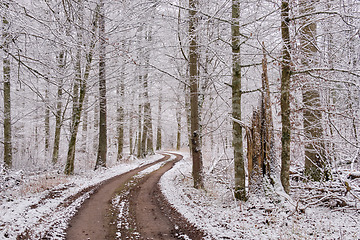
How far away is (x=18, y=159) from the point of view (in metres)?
15.8

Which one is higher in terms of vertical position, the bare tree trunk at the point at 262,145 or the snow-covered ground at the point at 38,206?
the bare tree trunk at the point at 262,145

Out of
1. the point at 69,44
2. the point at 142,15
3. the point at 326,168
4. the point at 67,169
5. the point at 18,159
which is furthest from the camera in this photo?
the point at 18,159

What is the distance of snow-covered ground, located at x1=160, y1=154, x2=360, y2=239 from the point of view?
4.79 m

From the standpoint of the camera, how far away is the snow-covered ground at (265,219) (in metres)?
4.79

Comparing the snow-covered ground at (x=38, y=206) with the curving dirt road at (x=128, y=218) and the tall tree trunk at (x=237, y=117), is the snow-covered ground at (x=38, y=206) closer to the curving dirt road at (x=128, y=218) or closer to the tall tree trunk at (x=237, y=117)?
the curving dirt road at (x=128, y=218)

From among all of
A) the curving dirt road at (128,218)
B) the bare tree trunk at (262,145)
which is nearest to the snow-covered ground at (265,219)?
the curving dirt road at (128,218)

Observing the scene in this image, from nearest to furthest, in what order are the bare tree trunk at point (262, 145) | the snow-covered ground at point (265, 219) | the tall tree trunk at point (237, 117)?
the snow-covered ground at point (265, 219) → the bare tree trunk at point (262, 145) → the tall tree trunk at point (237, 117)

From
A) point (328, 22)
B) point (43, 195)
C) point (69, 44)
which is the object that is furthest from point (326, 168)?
point (43, 195)

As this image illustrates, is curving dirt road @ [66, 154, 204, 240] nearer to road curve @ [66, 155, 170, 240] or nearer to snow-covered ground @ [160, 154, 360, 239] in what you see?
Result: road curve @ [66, 155, 170, 240]

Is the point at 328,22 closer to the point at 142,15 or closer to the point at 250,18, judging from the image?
the point at 250,18

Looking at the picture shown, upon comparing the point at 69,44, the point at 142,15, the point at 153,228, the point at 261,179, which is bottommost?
the point at 153,228

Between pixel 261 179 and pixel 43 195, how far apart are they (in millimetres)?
6962

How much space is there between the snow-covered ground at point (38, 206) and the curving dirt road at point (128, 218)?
1.10 ft

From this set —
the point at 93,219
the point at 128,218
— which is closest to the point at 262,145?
the point at 128,218
